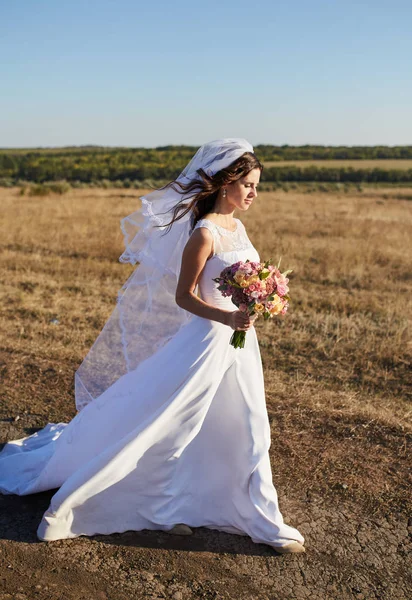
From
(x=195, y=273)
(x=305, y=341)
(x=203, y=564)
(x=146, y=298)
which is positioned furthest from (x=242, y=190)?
(x=305, y=341)

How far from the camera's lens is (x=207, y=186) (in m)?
3.81

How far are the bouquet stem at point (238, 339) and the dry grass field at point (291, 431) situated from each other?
1.14 m

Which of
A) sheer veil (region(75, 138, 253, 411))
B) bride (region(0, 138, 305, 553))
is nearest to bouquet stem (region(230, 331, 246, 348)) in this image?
bride (region(0, 138, 305, 553))

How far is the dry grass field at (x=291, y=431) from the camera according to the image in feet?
11.2

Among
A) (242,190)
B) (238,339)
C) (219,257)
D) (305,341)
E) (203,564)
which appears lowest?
(203,564)

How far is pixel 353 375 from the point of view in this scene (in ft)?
22.9

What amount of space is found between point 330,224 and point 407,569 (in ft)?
52.7

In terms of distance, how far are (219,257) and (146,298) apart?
893 mm

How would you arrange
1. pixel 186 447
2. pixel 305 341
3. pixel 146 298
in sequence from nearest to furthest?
1. pixel 186 447
2. pixel 146 298
3. pixel 305 341

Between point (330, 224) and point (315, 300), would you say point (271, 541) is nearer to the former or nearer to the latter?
point (315, 300)

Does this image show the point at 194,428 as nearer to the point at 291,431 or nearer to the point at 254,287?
the point at 254,287

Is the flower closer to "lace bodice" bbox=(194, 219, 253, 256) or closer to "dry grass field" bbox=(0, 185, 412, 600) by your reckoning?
"lace bodice" bbox=(194, 219, 253, 256)

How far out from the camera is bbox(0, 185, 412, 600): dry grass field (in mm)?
3428

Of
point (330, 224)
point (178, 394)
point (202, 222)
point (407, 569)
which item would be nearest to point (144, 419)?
point (178, 394)
